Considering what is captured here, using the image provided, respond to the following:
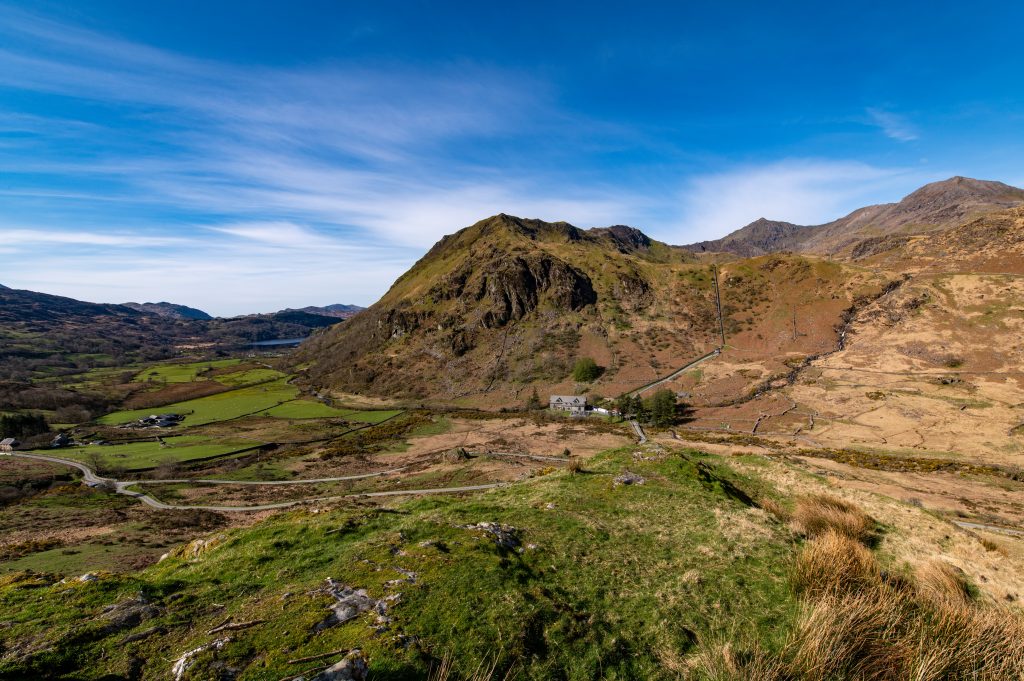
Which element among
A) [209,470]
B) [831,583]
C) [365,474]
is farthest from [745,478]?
[209,470]

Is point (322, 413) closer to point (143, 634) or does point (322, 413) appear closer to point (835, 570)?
point (143, 634)

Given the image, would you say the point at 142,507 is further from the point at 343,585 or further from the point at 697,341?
the point at 697,341

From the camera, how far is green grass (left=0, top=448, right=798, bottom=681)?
238 inches

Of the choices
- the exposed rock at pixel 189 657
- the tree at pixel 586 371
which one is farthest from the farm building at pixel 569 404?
the exposed rock at pixel 189 657

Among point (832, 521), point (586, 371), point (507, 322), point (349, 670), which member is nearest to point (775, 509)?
point (832, 521)

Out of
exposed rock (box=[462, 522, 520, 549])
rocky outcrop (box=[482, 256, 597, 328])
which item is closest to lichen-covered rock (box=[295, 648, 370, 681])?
exposed rock (box=[462, 522, 520, 549])

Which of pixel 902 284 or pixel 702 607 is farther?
pixel 902 284

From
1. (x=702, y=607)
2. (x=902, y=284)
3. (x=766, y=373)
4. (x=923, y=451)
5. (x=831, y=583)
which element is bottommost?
(x=923, y=451)

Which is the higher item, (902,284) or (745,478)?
(902,284)

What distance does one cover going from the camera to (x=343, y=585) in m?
7.85

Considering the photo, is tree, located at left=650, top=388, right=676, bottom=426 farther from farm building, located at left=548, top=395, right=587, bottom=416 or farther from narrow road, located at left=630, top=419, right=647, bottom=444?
farm building, located at left=548, top=395, right=587, bottom=416

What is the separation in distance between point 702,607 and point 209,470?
67330mm

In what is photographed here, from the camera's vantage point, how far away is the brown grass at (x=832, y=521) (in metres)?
12.1

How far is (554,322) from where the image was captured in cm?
13062
